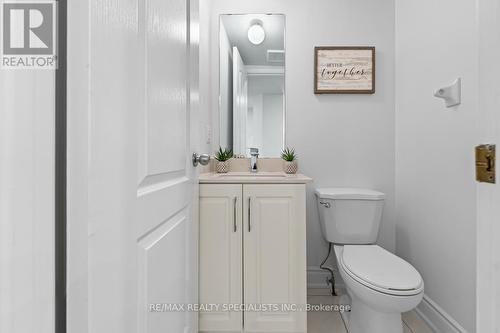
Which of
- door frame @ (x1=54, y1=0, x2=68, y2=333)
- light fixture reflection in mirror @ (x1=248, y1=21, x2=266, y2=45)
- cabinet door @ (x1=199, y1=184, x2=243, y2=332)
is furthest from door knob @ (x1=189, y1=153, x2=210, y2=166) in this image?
light fixture reflection in mirror @ (x1=248, y1=21, x2=266, y2=45)

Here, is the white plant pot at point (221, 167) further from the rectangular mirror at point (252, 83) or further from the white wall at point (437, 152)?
the white wall at point (437, 152)

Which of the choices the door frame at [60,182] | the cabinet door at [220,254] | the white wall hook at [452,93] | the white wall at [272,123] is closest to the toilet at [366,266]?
the white wall at [272,123]

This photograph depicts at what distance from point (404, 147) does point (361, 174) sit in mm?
334

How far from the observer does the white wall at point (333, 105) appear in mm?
2072

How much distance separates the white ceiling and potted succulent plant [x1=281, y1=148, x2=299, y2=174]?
66cm

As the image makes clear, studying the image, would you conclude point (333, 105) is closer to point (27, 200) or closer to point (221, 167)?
point (221, 167)

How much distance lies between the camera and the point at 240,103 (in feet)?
7.04

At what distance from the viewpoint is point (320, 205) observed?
1.90 metres

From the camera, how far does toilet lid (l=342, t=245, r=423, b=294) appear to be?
123cm

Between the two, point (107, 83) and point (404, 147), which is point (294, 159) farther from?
point (107, 83)

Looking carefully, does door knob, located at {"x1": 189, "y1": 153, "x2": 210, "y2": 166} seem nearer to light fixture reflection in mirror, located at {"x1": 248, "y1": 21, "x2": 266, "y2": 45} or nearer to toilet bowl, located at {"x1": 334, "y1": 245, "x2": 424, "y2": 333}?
toilet bowl, located at {"x1": 334, "y1": 245, "x2": 424, "y2": 333}

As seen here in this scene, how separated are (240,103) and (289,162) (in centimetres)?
59

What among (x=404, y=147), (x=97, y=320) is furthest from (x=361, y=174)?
(x=97, y=320)

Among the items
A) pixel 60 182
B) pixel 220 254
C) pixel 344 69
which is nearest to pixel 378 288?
pixel 220 254
